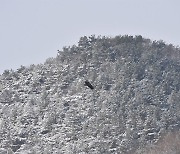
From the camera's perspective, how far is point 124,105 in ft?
188

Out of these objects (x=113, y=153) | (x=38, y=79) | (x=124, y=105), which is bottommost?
(x=113, y=153)

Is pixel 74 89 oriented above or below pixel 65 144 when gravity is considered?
above

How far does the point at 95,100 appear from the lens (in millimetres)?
60219

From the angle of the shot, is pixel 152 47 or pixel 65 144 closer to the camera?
pixel 65 144

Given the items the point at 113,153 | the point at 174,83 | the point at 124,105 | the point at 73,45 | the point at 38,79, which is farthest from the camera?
the point at 73,45

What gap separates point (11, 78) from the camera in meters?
69.7

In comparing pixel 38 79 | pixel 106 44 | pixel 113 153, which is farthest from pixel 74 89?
pixel 113 153

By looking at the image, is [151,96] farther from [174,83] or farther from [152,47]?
[152,47]

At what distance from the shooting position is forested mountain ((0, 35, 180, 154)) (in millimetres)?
52625

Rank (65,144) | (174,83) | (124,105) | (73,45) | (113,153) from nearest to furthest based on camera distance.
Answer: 1. (113,153)
2. (65,144)
3. (124,105)
4. (174,83)
5. (73,45)

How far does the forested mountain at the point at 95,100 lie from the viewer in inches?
2072

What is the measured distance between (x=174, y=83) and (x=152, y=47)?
10.3 meters

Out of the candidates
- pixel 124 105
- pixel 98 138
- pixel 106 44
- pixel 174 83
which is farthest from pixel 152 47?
pixel 98 138

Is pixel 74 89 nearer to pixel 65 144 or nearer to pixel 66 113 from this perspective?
pixel 66 113
